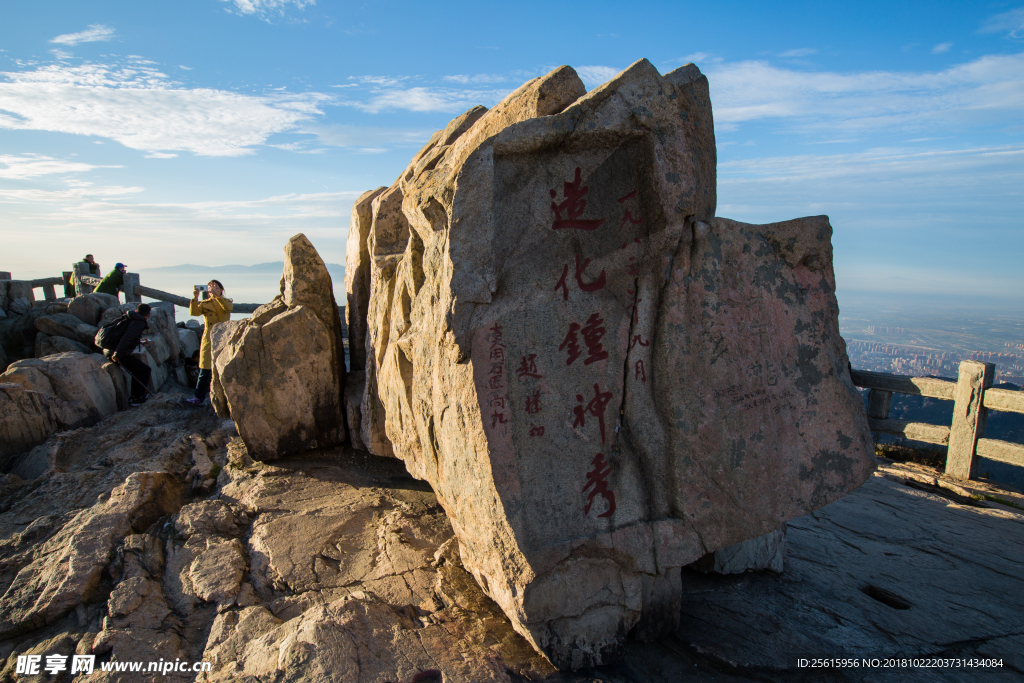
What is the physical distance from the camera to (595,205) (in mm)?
3559

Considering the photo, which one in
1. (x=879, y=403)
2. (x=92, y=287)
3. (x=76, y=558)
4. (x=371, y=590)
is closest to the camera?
(x=371, y=590)

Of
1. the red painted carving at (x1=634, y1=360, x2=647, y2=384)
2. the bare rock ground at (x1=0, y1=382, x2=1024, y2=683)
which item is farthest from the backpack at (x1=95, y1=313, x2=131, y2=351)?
the red painted carving at (x1=634, y1=360, x2=647, y2=384)

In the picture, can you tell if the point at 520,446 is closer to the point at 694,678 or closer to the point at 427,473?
the point at 427,473

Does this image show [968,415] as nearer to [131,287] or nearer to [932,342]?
[131,287]

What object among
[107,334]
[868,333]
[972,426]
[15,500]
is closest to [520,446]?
[15,500]

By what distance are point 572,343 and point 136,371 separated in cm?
824

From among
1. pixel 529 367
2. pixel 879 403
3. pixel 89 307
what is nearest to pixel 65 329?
pixel 89 307

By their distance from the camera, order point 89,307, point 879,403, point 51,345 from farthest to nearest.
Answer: point 89,307
point 51,345
point 879,403

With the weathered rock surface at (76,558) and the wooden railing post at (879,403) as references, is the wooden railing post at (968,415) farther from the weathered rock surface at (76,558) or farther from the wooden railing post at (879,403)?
the weathered rock surface at (76,558)

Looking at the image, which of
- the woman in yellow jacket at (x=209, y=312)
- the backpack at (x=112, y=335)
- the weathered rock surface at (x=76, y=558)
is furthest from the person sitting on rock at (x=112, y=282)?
the weathered rock surface at (x=76, y=558)

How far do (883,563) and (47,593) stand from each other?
6.28 m

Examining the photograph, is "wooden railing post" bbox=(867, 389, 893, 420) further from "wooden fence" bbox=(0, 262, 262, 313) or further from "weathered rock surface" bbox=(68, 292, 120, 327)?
"weathered rock surface" bbox=(68, 292, 120, 327)

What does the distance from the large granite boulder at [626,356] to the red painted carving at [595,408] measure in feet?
0.05

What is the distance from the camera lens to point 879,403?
6809 mm
